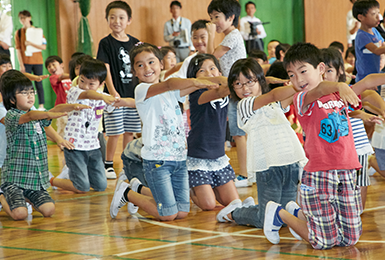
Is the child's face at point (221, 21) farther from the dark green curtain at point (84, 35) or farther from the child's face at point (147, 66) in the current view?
the dark green curtain at point (84, 35)

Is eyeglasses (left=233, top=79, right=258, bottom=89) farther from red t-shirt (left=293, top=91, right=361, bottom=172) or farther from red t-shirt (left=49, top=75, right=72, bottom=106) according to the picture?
red t-shirt (left=49, top=75, right=72, bottom=106)

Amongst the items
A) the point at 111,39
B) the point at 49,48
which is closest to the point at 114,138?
the point at 111,39

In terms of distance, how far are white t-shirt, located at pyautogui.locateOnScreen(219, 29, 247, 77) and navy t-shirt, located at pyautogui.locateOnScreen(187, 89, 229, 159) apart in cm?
78

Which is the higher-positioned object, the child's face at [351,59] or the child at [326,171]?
the child's face at [351,59]

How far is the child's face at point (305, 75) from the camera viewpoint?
2.14 m

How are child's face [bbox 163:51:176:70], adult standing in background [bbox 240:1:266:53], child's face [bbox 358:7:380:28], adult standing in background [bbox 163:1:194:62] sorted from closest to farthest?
1. child's face [bbox 358:7:380:28]
2. child's face [bbox 163:51:176:70]
3. adult standing in background [bbox 163:1:194:62]
4. adult standing in background [bbox 240:1:266:53]

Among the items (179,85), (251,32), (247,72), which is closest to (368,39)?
(247,72)

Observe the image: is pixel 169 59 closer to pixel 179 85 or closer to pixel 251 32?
pixel 179 85

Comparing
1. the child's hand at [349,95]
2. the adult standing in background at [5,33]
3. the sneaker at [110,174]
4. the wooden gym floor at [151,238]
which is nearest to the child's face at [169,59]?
the sneaker at [110,174]

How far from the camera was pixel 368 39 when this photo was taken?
14.4 ft

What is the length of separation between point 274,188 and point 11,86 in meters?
1.76

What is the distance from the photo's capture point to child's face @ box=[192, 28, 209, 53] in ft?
13.3

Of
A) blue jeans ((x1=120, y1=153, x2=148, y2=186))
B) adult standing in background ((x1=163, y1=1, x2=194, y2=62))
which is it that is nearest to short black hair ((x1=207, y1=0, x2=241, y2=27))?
blue jeans ((x1=120, y1=153, x2=148, y2=186))

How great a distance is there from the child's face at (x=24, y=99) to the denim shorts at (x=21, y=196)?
488 mm
